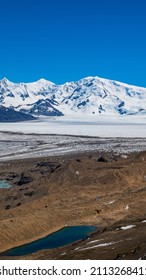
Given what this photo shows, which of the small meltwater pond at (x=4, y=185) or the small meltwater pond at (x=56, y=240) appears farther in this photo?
the small meltwater pond at (x=4, y=185)

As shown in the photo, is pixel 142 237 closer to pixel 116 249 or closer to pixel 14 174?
pixel 116 249

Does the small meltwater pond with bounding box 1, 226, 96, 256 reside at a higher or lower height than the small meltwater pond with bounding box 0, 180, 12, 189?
lower

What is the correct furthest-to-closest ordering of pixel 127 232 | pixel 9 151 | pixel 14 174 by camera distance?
pixel 9 151, pixel 14 174, pixel 127 232

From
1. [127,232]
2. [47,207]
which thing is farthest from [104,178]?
[127,232]

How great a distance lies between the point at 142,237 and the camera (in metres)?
34.7

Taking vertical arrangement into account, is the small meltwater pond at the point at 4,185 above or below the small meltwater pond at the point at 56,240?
Answer: above

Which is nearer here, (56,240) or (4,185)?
(56,240)

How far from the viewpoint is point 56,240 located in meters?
45.8

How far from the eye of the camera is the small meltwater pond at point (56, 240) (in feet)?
140

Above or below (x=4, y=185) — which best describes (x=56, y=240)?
below

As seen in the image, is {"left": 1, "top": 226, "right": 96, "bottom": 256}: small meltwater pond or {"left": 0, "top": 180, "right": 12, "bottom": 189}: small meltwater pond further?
{"left": 0, "top": 180, "right": 12, "bottom": 189}: small meltwater pond

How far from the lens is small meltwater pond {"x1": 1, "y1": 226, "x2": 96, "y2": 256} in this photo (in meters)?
42.6

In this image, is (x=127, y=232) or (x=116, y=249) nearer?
(x=116, y=249)

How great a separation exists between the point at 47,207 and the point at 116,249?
872 inches
